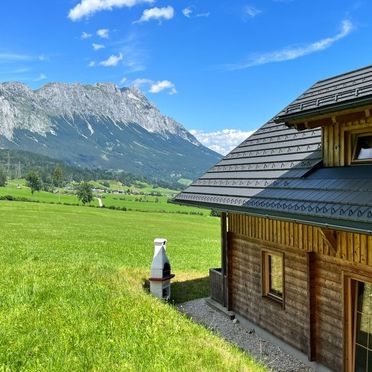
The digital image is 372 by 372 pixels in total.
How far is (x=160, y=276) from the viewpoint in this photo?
47.5 ft

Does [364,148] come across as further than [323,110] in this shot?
Yes

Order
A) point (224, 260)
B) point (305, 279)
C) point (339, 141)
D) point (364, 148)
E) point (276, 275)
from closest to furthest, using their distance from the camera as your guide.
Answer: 1. point (364, 148)
2. point (339, 141)
3. point (305, 279)
4. point (276, 275)
5. point (224, 260)

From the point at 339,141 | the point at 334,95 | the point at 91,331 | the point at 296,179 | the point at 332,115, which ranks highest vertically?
the point at 334,95

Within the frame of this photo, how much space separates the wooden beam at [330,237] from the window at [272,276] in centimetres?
220

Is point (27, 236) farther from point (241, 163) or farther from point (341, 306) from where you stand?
point (341, 306)

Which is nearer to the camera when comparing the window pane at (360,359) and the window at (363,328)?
the window at (363,328)

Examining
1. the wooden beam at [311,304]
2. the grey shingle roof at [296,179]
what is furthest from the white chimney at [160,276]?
the wooden beam at [311,304]

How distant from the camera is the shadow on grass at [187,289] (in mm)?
15269

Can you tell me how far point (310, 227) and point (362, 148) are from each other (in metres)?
1.97

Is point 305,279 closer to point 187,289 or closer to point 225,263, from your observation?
point 225,263

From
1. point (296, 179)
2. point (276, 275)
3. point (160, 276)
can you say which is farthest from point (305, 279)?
point (160, 276)

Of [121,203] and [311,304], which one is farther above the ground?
[311,304]

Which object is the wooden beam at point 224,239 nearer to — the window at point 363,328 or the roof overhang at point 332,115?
the roof overhang at point 332,115

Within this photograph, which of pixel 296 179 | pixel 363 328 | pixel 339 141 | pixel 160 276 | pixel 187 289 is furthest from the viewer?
pixel 187 289
